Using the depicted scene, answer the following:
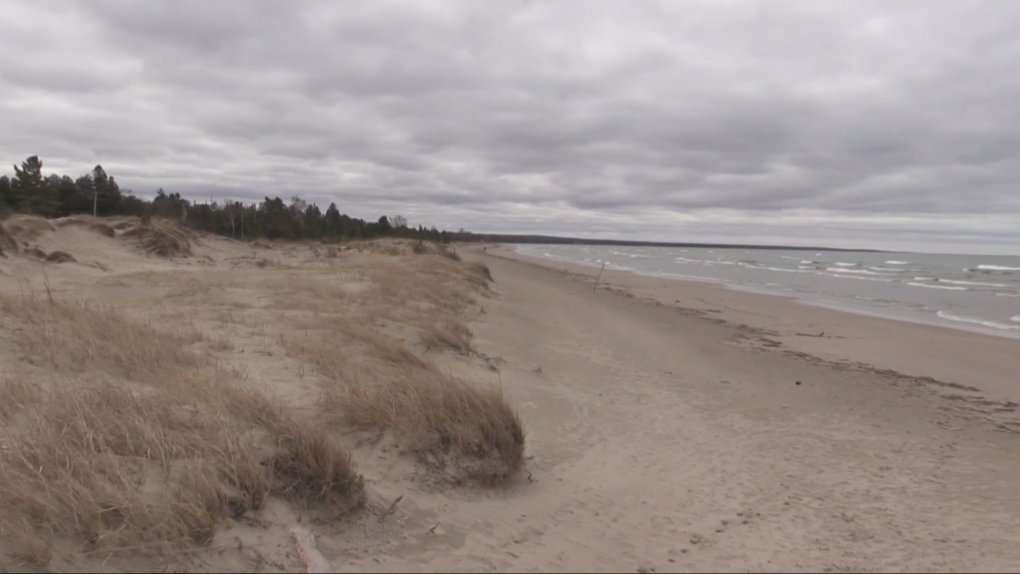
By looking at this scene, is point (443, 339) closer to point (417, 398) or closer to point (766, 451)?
point (417, 398)

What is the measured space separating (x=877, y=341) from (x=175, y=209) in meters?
52.6

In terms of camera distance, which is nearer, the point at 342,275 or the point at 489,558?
the point at 489,558

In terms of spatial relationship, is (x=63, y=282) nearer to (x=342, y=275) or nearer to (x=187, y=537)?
(x=342, y=275)

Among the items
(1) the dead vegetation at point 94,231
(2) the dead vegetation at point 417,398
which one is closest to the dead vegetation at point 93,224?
(1) the dead vegetation at point 94,231

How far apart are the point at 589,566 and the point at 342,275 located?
53.1 ft

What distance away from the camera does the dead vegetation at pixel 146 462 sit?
124 inches

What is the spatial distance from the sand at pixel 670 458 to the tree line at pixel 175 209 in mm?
23416

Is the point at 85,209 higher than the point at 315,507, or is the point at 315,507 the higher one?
the point at 85,209

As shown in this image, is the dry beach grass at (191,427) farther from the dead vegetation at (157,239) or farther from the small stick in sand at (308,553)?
the dead vegetation at (157,239)

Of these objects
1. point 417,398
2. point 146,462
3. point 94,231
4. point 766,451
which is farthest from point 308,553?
point 94,231

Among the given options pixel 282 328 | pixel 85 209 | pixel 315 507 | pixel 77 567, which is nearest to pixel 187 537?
pixel 77 567

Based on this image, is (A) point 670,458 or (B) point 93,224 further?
(B) point 93,224

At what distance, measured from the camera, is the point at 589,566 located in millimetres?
3684

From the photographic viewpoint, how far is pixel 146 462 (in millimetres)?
3680
